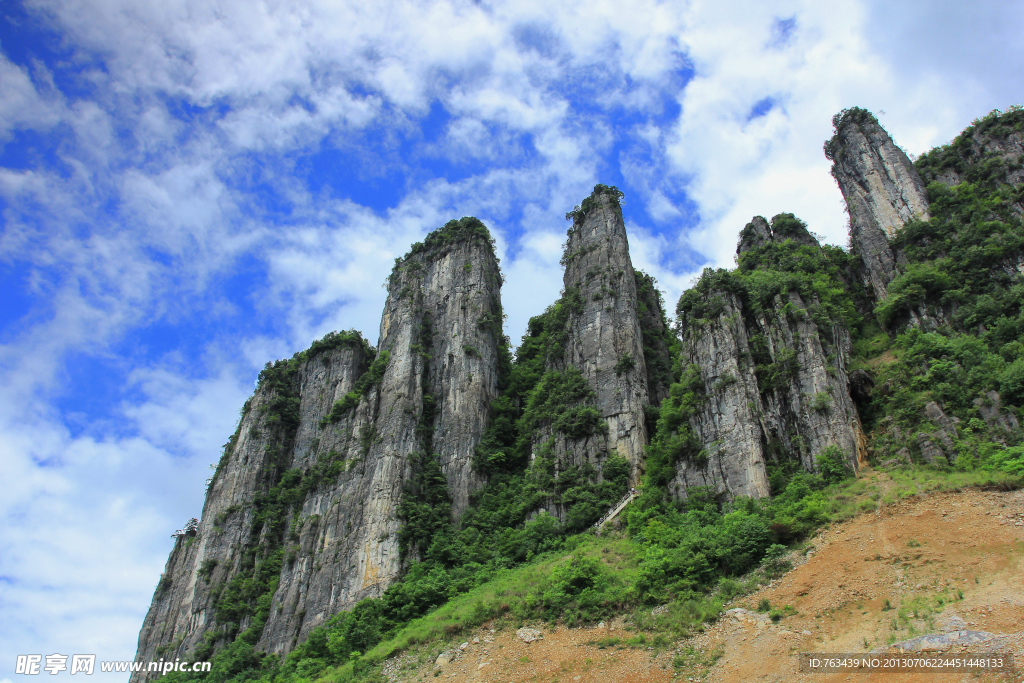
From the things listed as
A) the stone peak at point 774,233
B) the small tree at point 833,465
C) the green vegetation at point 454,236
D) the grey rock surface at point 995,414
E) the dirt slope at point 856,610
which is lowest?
the dirt slope at point 856,610

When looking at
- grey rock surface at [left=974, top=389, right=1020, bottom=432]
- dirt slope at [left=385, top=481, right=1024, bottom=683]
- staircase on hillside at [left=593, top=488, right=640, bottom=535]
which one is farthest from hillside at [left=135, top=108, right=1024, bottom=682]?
dirt slope at [left=385, top=481, right=1024, bottom=683]

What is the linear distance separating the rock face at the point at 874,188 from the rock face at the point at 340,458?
25427 mm

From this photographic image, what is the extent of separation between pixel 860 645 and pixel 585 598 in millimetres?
9934

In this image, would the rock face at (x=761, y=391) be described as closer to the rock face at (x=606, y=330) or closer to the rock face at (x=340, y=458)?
the rock face at (x=606, y=330)

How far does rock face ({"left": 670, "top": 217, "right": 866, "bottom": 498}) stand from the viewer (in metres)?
29.1

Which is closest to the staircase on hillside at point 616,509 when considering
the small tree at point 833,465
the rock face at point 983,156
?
the small tree at point 833,465

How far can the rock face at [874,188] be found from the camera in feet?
138

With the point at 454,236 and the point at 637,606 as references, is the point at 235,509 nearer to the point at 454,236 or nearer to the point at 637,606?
the point at 454,236

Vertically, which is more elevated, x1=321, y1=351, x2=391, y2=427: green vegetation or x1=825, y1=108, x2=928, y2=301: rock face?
x1=825, y1=108, x2=928, y2=301: rock face

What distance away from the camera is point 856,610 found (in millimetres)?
18578

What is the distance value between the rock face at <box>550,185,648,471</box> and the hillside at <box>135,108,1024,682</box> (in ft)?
0.54

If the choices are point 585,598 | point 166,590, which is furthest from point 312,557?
point 585,598

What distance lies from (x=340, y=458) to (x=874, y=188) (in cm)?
4030

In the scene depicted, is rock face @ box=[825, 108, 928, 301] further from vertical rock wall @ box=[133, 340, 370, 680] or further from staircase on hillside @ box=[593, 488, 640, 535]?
vertical rock wall @ box=[133, 340, 370, 680]
